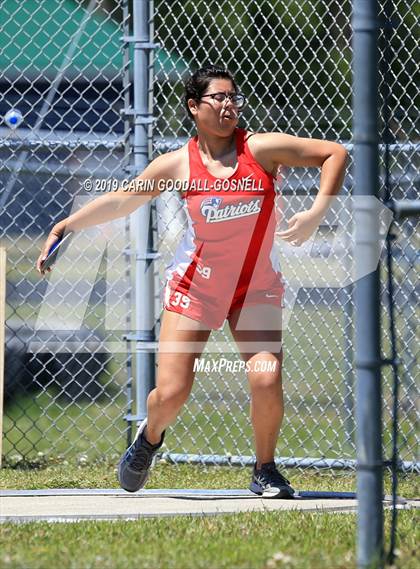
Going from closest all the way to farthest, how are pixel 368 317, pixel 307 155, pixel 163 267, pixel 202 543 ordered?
pixel 368 317, pixel 202 543, pixel 307 155, pixel 163 267

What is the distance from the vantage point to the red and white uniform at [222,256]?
5367 mm

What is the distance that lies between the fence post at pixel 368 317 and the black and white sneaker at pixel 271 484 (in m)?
1.98

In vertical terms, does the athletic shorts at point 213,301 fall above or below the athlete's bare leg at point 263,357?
above

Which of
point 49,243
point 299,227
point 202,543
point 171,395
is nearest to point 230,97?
point 299,227

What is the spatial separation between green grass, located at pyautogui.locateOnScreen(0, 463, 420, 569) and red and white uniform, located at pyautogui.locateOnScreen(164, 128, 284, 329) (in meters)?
1.05

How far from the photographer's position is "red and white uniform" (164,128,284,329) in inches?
211

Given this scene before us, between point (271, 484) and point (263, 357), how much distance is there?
1.99 feet

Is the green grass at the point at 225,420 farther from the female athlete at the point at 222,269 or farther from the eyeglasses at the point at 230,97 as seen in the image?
the eyeglasses at the point at 230,97

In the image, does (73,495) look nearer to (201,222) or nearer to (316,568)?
(201,222)

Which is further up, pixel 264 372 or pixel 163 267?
pixel 163 267

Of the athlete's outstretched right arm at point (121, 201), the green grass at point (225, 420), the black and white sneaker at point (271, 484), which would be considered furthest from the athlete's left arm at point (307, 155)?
the green grass at point (225, 420)

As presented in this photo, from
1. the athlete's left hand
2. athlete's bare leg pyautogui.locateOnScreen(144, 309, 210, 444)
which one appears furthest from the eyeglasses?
athlete's bare leg pyautogui.locateOnScreen(144, 309, 210, 444)

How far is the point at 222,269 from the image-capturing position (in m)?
5.42

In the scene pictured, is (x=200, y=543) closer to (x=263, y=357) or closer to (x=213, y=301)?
(x=263, y=357)
